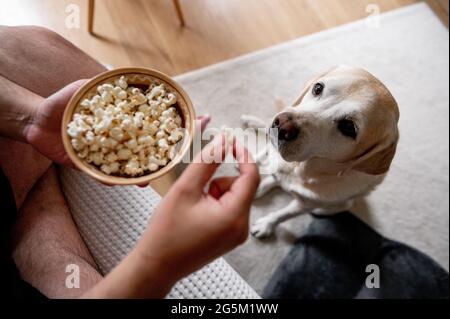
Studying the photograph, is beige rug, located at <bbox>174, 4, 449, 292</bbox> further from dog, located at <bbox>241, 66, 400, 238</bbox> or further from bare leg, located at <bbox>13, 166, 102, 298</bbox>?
bare leg, located at <bbox>13, 166, 102, 298</bbox>

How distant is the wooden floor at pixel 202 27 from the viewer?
64.2 inches

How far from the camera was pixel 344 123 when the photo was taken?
1.06 metres

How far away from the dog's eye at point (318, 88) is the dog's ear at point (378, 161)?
251 mm

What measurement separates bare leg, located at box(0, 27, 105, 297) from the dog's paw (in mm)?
893

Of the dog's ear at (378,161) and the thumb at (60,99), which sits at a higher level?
the thumb at (60,99)

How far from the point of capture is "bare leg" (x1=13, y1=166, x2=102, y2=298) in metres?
0.89

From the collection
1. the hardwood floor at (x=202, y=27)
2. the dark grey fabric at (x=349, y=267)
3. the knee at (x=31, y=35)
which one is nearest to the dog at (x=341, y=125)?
the dark grey fabric at (x=349, y=267)

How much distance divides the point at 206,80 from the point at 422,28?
1388mm

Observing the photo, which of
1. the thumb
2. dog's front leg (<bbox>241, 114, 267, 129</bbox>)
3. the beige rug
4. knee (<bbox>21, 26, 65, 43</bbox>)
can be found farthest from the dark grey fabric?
knee (<bbox>21, 26, 65, 43</bbox>)

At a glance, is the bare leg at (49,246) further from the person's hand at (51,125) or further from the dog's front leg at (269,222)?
the dog's front leg at (269,222)

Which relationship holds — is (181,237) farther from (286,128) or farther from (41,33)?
(41,33)

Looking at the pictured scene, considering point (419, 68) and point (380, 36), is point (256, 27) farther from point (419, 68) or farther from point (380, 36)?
point (419, 68)

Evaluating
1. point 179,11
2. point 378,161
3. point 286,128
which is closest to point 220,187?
point 286,128

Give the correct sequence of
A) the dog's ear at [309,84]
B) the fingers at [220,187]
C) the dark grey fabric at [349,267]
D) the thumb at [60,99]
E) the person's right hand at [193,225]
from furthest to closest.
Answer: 1. the dark grey fabric at [349,267]
2. the dog's ear at [309,84]
3. the thumb at [60,99]
4. the fingers at [220,187]
5. the person's right hand at [193,225]
